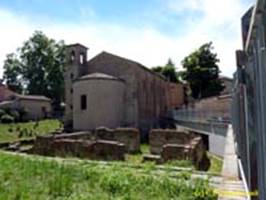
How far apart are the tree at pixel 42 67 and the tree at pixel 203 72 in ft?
77.1

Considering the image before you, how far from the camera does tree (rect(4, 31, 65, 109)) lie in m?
67.6

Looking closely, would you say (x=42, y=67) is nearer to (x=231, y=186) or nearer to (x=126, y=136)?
(x=126, y=136)

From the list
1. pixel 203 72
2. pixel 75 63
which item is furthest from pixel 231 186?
pixel 203 72

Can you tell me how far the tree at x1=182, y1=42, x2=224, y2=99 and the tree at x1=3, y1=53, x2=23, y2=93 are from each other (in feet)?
103

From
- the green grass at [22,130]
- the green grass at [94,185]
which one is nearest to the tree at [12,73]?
the green grass at [22,130]

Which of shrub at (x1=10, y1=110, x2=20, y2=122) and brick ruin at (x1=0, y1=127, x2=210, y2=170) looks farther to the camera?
shrub at (x1=10, y1=110, x2=20, y2=122)

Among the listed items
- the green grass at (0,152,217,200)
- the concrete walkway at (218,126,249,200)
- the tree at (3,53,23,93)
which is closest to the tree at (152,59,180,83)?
the tree at (3,53,23,93)

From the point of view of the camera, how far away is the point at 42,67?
6844 cm

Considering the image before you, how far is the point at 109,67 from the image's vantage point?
3947 centimetres

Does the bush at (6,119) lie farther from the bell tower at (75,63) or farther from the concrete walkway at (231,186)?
the concrete walkway at (231,186)

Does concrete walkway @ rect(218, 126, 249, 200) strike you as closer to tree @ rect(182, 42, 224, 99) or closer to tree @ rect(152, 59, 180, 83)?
tree @ rect(182, 42, 224, 99)

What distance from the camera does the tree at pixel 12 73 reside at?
229ft

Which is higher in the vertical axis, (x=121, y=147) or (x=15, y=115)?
(x=15, y=115)

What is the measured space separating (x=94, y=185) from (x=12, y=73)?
2647 inches
